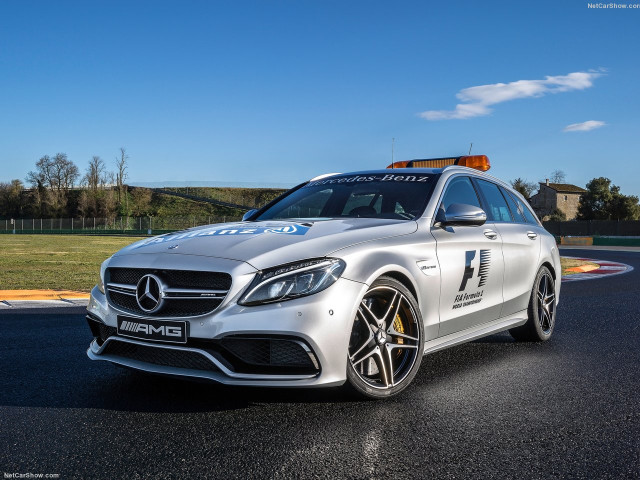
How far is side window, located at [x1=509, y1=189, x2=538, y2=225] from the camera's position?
6.63 m

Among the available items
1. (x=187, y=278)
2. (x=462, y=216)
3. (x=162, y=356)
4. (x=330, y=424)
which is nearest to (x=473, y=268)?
(x=462, y=216)

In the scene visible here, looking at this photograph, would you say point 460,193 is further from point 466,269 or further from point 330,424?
point 330,424

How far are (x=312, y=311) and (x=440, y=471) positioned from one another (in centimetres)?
109

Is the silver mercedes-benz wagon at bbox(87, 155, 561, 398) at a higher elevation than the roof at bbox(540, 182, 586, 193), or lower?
lower

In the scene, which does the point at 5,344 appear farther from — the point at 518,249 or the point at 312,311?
the point at 518,249

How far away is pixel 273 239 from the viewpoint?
155 inches

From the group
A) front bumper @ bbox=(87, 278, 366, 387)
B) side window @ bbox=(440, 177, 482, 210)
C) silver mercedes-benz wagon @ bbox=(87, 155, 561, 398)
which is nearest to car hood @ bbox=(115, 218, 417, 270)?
silver mercedes-benz wagon @ bbox=(87, 155, 561, 398)

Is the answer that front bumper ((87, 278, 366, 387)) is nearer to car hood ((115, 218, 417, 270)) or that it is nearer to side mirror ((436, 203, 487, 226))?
car hood ((115, 218, 417, 270))

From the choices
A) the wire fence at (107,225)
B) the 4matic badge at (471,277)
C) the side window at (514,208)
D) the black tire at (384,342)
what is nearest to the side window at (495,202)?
the side window at (514,208)

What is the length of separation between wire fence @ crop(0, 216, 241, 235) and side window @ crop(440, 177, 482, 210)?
2921 inches

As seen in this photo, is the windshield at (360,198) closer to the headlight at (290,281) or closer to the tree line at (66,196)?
the headlight at (290,281)

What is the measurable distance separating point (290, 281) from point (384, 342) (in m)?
0.80

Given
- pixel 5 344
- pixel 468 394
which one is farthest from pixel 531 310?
pixel 5 344

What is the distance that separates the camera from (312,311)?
11.5ft
